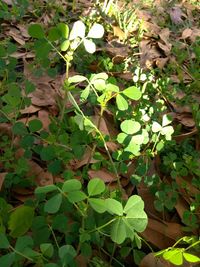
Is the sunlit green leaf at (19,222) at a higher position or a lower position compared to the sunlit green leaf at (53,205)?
lower

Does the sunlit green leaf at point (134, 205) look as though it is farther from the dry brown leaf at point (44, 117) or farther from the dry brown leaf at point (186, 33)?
the dry brown leaf at point (186, 33)

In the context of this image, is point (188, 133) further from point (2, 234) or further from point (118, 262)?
point (2, 234)

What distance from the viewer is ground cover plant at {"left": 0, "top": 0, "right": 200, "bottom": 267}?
992 mm

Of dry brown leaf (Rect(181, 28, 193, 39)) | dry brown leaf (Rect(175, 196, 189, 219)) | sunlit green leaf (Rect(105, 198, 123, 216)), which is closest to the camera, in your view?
sunlit green leaf (Rect(105, 198, 123, 216))

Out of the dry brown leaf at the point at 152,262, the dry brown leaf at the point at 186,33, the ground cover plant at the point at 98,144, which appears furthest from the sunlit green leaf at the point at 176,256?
the dry brown leaf at the point at 186,33

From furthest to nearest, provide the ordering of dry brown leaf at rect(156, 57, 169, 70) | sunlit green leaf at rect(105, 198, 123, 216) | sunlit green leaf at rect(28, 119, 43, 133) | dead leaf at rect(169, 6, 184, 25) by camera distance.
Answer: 1. dead leaf at rect(169, 6, 184, 25)
2. dry brown leaf at rect(156, 57, 169, 70)
3. sunlit green leaf at rect(28, 119, 43, 133)
4. sunlit green leaf at rect(105, 198, 123, 216)

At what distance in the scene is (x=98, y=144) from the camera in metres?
1.27

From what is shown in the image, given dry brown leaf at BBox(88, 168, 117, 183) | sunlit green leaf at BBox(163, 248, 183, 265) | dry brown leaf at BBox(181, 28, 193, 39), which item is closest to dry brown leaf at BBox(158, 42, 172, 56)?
dry brown leaf at BBox(181, 28, 193, 39)

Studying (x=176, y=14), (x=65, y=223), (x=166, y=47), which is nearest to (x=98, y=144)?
(x=65, y=223)

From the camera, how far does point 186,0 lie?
2.95 meters

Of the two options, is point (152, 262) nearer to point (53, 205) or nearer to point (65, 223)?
point (65, 223)

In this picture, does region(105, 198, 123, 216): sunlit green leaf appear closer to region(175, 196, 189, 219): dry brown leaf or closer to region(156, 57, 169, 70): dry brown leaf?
region(175, 196, 189, 219): dry brown leaf

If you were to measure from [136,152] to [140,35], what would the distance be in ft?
4.24

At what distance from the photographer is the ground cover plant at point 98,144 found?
992mm
